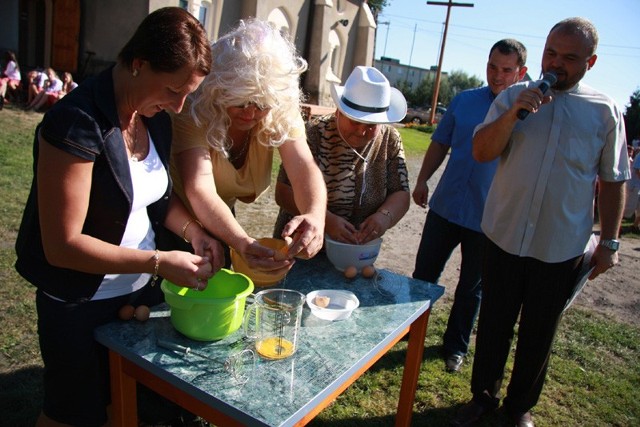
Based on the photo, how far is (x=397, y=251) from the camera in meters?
5.29

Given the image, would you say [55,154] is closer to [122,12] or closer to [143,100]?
[143,100]

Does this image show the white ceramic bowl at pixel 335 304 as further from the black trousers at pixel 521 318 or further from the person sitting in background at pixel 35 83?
the person sitting in background at pixel 35 83

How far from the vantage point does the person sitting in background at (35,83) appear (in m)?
9.86

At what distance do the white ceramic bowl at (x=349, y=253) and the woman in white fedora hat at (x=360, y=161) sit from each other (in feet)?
0.23

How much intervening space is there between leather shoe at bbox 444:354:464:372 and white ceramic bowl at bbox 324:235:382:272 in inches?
53.2

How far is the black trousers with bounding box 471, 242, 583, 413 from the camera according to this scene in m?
2.38

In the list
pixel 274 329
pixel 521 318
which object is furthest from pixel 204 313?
pixel 521 318

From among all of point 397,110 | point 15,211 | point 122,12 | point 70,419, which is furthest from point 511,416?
point 122,12

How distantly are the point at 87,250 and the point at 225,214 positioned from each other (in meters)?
0.54

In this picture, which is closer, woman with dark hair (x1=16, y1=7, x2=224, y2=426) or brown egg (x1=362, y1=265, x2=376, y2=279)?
woman with dark hair (x1=16, y1=7, x2=224, y2=426)

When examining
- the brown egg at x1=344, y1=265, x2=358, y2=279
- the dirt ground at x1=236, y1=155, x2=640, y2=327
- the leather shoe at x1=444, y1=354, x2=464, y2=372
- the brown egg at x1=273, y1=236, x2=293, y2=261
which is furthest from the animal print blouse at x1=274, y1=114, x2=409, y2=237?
the dirt ground at x1=236, y1=155, x2=640, y2=327

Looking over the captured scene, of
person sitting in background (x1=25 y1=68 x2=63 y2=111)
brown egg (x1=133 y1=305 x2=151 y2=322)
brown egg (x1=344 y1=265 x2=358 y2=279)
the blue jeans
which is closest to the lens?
brown egg (x1=133 y1=305 x2=151 y2=322)

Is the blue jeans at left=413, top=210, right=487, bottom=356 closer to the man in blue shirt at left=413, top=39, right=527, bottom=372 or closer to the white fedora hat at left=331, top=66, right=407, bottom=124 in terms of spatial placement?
the man in blue shirt at left=413, top=39, right=527, bottom=372

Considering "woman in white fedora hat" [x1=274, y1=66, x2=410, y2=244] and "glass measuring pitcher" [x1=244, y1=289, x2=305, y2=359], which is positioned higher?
"woman in white fedora hat" [x1=274, y1=66, x2=410, y2=244]
